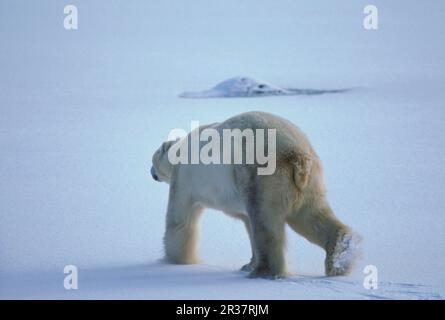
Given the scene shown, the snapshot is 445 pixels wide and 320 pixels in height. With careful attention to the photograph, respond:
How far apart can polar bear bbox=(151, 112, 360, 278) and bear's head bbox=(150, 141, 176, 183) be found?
0.85 m

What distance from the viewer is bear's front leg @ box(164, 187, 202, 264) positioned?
19.1 feet

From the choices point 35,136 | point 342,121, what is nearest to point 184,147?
point 35,136

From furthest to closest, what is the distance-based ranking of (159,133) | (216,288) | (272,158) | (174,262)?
(159,133), (174,262), (272,158), (216,288)

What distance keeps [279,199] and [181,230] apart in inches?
44.2

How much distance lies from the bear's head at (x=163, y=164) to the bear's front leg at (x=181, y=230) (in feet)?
1.76

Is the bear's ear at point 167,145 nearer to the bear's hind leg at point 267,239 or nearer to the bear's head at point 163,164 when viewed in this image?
the bear's head at point 163,164

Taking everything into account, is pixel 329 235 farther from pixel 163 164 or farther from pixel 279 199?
pixel 163 164

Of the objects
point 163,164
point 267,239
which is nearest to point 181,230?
point 163,164

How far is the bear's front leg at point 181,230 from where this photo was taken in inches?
229

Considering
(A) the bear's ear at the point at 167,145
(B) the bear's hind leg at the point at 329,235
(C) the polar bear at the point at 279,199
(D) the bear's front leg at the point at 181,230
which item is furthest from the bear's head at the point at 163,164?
(B) the bear's hind leg at the point at 329,235

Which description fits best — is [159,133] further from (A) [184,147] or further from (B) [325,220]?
(B) [325,220]

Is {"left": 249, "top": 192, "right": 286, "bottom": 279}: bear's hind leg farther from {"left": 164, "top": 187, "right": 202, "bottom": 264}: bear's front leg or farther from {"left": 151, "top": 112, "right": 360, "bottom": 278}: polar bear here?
{"left": 164, "top": 187, "right": 202, "bottom": 264}: bear's front leg

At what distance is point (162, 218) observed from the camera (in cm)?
711
